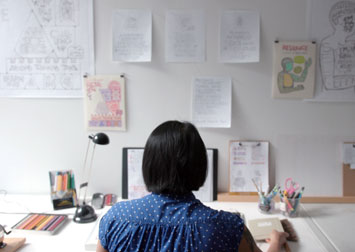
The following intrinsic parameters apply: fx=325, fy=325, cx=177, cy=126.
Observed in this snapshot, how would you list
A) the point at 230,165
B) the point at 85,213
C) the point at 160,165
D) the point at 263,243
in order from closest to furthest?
1. the point at 160,165
2. the point at 263,243
3. the point at 85,213
4. the point at 230,165

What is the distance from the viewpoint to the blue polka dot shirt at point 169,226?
0.95m

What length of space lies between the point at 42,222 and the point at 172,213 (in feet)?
2.82

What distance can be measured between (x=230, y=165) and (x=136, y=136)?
0.55 m

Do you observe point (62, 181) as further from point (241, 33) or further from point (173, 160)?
point (241, 33)

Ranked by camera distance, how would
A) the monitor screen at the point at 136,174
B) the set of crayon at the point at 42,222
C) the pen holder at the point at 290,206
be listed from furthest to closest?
the monitor screen at the point at 136,174 → the pen holder at the point at 290,206 → the set of crayon at the point at 42,222

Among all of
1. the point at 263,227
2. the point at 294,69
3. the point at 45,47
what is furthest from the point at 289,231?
the point at 45,47

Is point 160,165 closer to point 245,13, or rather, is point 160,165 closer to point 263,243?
point 263,243

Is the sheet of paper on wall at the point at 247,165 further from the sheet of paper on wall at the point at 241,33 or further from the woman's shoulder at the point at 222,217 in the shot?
the woman's shoulder at the point at 222,217

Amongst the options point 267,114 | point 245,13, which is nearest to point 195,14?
point 245,13

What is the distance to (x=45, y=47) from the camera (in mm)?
1790

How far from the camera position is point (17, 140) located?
1877mm

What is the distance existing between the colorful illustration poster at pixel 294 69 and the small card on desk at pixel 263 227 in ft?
2.22

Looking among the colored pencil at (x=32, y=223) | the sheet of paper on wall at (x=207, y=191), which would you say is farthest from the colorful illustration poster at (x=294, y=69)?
the colored pencil at (x=32, y=223)

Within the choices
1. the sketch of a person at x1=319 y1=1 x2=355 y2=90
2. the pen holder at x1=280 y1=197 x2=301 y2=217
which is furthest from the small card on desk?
the sketch of a person at x1=319 y1=1 x2=355 y2=90
